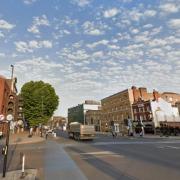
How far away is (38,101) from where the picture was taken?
63000 mm

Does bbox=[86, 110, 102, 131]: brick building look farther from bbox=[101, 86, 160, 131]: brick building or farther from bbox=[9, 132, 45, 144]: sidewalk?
bbox=[9, 132, 45, 144]: sidewalk

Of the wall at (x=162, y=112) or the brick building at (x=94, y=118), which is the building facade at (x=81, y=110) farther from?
the wall at (x=162, y=112)

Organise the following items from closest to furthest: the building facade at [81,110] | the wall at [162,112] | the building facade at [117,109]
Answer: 1. the wall at [162,112]
2. the building facade at [117,109]
3. the building facade at [81,110]

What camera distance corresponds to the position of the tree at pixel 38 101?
62.4 metres

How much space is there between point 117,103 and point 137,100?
11173mm

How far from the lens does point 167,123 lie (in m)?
62.4

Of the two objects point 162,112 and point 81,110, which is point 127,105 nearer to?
point 162,112

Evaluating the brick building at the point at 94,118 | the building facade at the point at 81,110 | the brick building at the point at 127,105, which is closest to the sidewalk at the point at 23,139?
the brick building at the point at 127,105

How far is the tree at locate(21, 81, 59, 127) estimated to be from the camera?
6241cm

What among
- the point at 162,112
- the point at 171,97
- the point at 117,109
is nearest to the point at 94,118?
the point at 117,109

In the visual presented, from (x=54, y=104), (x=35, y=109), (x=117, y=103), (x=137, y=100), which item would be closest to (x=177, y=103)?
(x=137, y=100)

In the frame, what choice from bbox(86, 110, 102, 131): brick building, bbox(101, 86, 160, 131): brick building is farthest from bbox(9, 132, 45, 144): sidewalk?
bbox(86, 110, 102, 131): brick building

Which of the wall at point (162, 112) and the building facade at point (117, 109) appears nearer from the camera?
the wall at point (162, 112)

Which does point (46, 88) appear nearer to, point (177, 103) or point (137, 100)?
point (137, 100)
